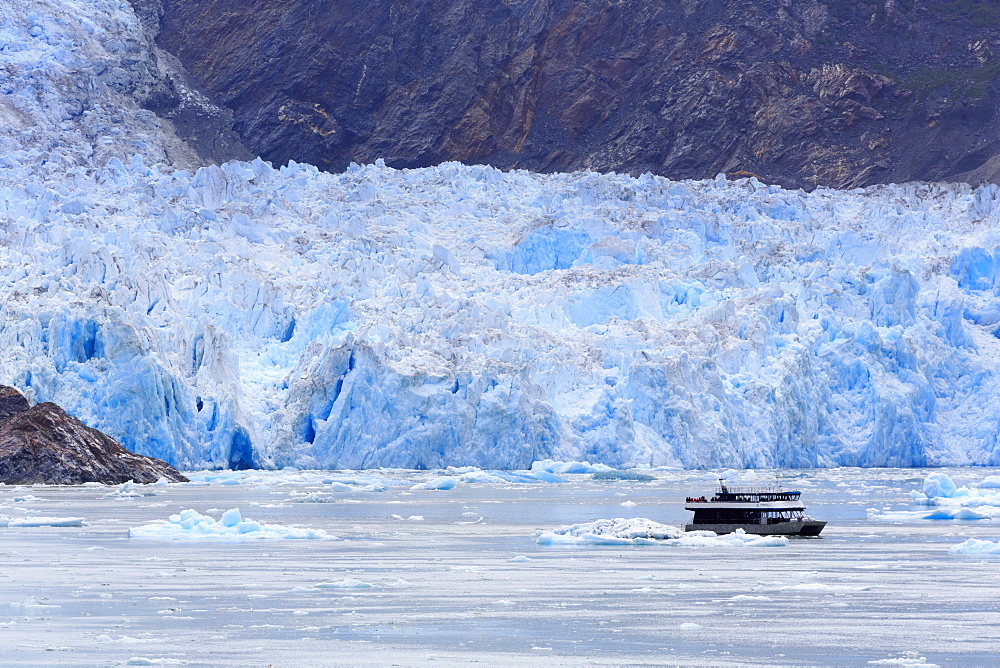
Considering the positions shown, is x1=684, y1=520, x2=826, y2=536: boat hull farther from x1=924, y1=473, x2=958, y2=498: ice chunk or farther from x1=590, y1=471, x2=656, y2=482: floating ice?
x1=590, y1=471, x2=656, y2=482: floating ice

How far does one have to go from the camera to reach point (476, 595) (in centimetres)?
1205

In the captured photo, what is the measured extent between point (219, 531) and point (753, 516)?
6982 millimetres

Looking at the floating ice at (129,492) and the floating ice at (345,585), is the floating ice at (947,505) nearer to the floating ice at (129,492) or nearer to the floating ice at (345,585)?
the floating ice at (345,585)

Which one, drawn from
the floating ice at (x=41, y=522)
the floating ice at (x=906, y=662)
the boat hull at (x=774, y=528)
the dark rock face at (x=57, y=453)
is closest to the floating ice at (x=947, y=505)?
the boat hull at (x=774, y=528)

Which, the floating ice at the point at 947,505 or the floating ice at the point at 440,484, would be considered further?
the floating ice at the point at 440,484

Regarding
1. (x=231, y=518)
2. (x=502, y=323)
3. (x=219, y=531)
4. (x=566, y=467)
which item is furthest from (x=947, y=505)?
(x=502, y=323)

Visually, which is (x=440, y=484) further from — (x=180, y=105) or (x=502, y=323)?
(x=180, y=105)

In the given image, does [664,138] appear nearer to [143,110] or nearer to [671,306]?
[143,110]

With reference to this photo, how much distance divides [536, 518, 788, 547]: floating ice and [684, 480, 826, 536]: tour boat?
0.54 metres

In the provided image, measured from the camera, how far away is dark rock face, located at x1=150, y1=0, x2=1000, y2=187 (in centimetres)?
5519

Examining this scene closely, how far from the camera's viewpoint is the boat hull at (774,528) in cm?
1822

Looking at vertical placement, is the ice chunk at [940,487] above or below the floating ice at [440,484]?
above

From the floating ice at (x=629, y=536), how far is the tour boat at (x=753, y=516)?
545 millimetres

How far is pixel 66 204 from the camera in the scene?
119ft
